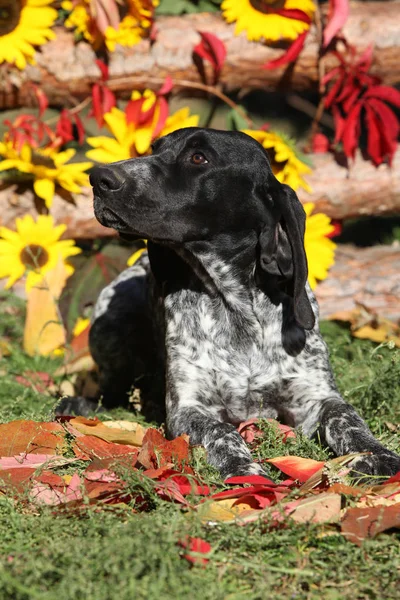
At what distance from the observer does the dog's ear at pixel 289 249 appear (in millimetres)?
3877

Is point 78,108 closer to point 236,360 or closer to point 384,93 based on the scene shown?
point 384,93

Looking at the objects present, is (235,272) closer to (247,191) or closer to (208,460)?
(247,191)

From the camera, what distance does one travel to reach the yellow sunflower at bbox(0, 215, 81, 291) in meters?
5.96

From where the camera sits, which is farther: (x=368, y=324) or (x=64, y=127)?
(x=64, y=127)

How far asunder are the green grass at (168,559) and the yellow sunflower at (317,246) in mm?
3323

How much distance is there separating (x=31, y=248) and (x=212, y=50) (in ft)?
6.34

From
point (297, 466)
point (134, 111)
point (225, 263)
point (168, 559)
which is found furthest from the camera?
Answer: point (134, 111)

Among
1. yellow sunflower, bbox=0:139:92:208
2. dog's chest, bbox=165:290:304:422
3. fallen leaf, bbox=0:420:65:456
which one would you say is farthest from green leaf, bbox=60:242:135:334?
fallen leaf, bbox=0:420:65:456

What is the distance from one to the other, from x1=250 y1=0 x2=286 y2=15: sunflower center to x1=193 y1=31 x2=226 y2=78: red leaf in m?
0.38

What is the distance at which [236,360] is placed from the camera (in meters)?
4.16

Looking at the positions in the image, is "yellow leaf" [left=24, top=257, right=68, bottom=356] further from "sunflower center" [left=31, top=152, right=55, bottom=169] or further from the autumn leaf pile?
the autumn leaf pile

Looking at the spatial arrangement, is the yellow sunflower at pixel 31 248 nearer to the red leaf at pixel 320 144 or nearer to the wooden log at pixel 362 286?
the wooden log at pixel 362 286

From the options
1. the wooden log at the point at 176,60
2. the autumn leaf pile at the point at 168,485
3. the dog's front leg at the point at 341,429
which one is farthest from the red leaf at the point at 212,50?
the autumn leaf pile at the point at 168,485

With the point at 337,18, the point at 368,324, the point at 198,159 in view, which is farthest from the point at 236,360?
the point at 337,18
